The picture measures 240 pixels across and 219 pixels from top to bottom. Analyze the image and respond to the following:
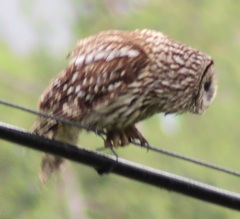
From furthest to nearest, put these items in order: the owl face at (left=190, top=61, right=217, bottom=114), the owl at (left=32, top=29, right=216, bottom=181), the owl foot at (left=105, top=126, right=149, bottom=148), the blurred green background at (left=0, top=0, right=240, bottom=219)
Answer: the blurred green background at (left=0, top=0, right=240, bottom=219) → the owl face at (left=190, top=61, right=217, bottom=114) → the owl foot at (left=105, top=126, right=149, bottom=148) → the owl at (left=32, top=29, right=216, bottom=181)

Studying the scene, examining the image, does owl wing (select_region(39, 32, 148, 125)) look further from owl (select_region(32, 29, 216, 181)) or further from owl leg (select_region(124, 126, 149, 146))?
owl leg (select_region(124, 126, 149, 146))

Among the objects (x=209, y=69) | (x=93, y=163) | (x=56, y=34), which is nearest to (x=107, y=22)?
(x=56, y=34)

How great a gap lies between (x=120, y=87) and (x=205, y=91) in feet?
1.73

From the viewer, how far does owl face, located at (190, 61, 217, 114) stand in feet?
18.4

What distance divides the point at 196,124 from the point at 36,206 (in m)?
1.82

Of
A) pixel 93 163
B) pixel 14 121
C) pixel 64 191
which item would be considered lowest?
pixel 64 191

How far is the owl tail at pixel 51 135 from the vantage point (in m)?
5.41

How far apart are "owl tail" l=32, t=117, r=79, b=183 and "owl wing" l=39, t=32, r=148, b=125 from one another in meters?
0.07

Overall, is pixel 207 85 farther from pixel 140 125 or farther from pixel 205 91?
pixel 140 125

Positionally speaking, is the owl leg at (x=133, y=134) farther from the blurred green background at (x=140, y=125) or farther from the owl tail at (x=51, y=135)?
the blurred green background at (x=140, y=125)

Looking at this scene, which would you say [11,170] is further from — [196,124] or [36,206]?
[196,124]

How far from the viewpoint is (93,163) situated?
4.86 m

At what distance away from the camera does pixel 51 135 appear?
544 cm

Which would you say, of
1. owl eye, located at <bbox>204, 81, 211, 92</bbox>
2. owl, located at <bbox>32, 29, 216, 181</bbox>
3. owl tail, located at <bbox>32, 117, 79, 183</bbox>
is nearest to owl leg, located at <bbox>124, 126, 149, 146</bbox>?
owl, located at <bbox>32, 29, 216, 181</bbox>
